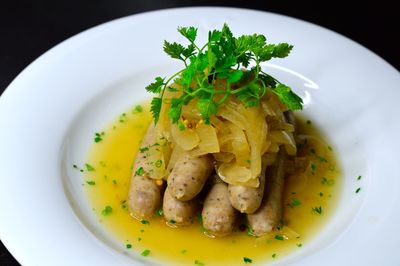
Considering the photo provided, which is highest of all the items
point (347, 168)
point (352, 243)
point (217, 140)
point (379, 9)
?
point (379, 9)

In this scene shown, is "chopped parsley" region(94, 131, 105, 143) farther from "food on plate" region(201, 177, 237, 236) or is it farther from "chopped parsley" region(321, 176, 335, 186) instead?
"chopped parsley" region(321, 176, 335, 186)

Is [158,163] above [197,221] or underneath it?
above

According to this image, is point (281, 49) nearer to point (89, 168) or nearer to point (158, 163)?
point (158, 163)

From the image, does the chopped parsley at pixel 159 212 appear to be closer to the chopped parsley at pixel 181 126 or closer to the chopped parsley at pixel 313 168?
the chopped parsley at pixel 181 126

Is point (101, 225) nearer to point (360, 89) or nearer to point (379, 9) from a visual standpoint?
point (360, 89)

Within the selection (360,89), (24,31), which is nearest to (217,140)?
(360,89)

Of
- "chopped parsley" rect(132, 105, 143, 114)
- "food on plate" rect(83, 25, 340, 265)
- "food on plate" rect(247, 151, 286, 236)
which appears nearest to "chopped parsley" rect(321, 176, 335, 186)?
"food on plate" rect(83, 25, 340, 265)

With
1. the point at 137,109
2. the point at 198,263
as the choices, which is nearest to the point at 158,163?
the point at 198,263
